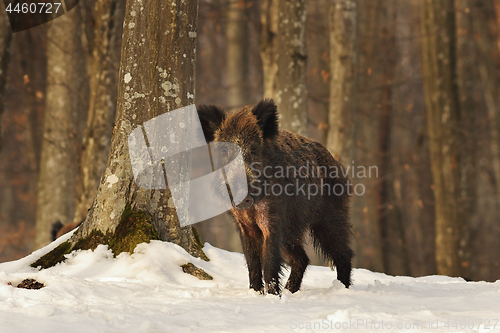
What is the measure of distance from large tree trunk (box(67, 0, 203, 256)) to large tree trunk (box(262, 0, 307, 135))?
4771mm

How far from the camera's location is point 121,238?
18.8 feet

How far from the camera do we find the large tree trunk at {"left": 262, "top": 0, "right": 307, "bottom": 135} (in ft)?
35.0

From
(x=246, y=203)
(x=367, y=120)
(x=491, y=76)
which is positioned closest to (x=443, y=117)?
(x=367, y=120)

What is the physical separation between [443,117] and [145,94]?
964 centimetres

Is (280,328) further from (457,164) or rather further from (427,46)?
(427,46)

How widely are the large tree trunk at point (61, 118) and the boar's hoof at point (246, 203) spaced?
332 inches

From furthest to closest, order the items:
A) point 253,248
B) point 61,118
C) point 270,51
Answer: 1. point 61,118
2. point 270,51
3. point 253,248

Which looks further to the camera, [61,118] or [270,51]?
[61,118]

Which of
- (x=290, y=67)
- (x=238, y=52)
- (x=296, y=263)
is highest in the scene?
(x=238, y=52)

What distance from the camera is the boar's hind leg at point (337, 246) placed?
21.0 feet

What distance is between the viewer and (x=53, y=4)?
12656 millimetres

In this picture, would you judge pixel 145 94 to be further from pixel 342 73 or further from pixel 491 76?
pixel 491 76

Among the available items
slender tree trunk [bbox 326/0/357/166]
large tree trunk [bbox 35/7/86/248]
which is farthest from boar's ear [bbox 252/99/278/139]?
large tree trunk [bbox 35/7/86/248]

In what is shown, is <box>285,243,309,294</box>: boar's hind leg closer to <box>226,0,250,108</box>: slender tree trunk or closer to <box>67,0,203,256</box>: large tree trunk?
<box>67,0,203,256</box>: large tree trunk
